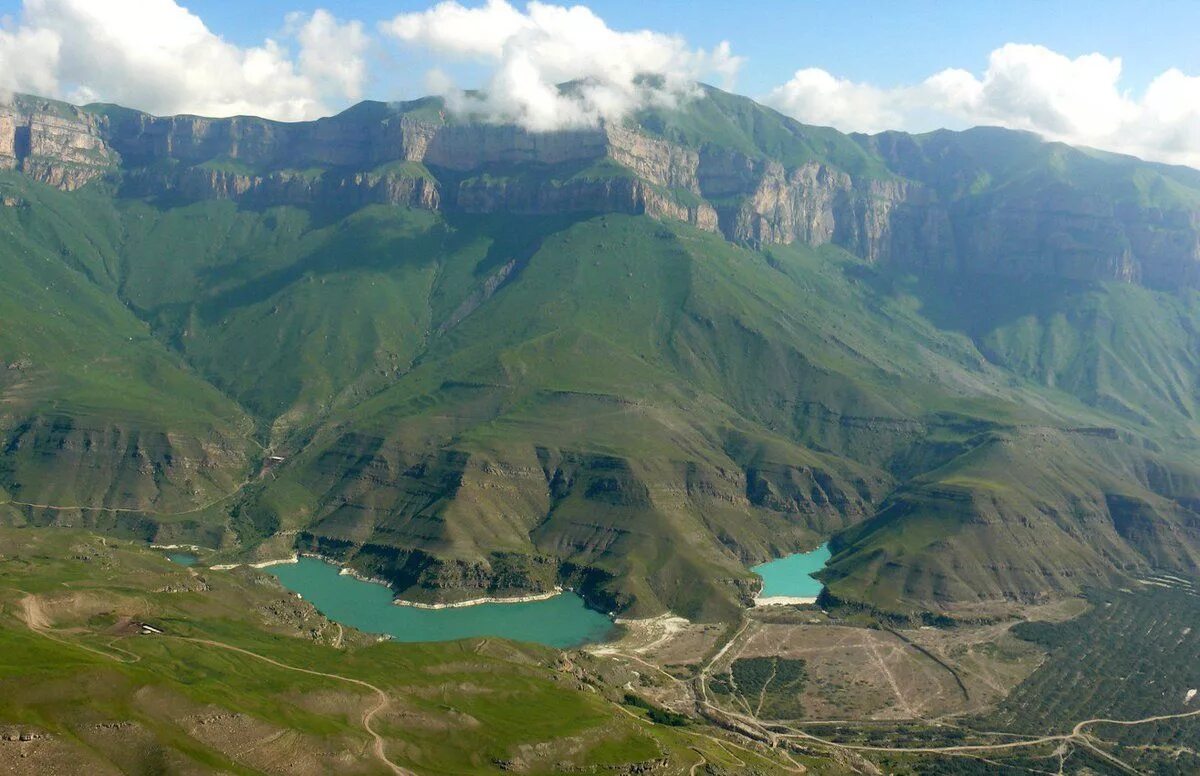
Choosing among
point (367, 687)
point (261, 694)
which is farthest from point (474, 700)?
point (261, 694)

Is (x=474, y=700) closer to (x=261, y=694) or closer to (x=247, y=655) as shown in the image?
(x=261, y=694)

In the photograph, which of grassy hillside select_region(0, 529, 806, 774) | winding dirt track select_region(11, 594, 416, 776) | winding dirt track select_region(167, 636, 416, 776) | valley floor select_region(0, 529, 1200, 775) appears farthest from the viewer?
winding dirt track select_region(11, 594, 416, 776)

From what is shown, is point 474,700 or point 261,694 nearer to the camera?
point 261,694

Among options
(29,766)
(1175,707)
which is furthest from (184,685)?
(1175,707)

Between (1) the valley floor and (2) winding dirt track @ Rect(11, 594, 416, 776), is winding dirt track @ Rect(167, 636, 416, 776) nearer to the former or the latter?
(2) winding dirt track @ Rect(11, 594, 416, 776)

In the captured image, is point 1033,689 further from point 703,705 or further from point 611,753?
point 611,753

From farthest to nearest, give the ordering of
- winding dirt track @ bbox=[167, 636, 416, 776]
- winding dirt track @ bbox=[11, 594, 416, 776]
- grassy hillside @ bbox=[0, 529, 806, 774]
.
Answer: winding dirt track @ bbox=[11, 594, 416, 776], winding dirt track @ bbox=[167, 636, 416, 776], grassy hillside @ bbox=[0, 529, 806, 774]

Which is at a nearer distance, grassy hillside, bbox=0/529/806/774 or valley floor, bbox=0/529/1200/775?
grassy hillside, bbox=0/529/806/774

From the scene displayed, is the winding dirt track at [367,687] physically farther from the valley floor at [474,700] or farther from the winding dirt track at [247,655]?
the valley floor at [474,700]

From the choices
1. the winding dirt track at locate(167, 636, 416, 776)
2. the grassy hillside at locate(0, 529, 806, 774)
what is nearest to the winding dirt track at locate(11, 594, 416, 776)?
the winding dirt track at locate(167, 636, 416, 776)

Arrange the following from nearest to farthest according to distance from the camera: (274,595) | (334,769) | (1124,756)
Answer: (334,769)
(1124,756)
(274,595)

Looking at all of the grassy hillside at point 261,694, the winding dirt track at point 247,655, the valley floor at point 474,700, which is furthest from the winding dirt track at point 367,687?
the valley floor at point 474,700
